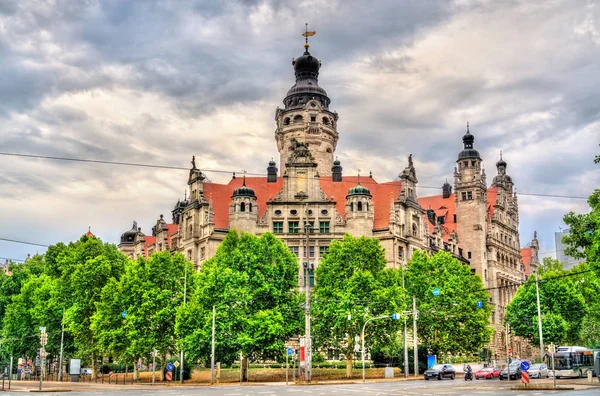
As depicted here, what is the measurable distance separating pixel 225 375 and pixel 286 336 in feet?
28.2

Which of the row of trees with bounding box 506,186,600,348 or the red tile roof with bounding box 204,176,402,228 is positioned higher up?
the red tile roof with bounding box 204,176,402,228

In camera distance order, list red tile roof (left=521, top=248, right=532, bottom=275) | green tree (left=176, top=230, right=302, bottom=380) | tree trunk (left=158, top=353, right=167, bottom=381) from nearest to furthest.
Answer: green tree (left=176, top=230, right=302, bottom=380)
tree trunk (left=158, top=353, right=167, bottom=381)
red tile roof (left=521, top=248, right=532, bottom=275)

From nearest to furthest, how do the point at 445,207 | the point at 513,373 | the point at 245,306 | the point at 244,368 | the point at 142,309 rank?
the point at 513,373 → the point at 244,368 → the point at 245,306 → the point at 142,309 → the point at 445,207

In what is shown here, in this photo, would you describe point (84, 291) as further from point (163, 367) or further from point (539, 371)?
point (539, 371)

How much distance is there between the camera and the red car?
6731 centimetres

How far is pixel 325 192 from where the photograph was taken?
3942 inches

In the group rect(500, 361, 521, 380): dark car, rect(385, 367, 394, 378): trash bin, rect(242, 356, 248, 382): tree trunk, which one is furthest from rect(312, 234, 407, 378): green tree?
rect(500, 361, 521, 380): dark car

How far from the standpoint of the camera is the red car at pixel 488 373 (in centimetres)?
6731

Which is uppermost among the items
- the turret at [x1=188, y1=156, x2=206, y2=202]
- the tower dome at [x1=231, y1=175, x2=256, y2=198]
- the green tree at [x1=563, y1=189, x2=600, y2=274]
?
the turret at [x1=188, y1=156, x2=206, y2=202]

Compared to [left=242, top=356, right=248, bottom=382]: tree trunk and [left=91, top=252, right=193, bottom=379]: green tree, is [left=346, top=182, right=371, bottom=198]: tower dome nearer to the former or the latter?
[left=91, top=252, right=193, bottom=379]: green tree

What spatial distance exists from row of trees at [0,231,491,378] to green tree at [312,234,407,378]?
0.11 m

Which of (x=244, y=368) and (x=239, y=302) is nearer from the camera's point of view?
(x=244, y=368)

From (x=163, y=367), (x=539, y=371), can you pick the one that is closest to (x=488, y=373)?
(x=539, y=371)

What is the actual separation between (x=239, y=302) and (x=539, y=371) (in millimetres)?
30439
